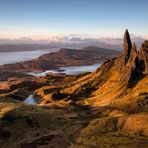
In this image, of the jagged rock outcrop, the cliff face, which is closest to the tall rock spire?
the cliff face

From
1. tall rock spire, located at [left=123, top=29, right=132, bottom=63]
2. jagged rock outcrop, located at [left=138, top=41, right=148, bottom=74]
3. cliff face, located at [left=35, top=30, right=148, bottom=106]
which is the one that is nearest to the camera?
cliff face, located at [left=35, top=30, right=148, bottom=106]

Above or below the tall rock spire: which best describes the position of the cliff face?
below

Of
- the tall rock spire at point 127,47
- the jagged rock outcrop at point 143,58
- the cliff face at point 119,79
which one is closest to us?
the cliff face at point 119,79

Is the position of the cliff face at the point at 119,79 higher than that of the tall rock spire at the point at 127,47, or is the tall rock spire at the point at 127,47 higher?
the tall rock spire at the point at 127,47

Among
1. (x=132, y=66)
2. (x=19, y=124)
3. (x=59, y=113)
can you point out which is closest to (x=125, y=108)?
(x=59, y=113)

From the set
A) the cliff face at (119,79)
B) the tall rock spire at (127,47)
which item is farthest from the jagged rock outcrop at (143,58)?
the tall rock spire at (127,47)

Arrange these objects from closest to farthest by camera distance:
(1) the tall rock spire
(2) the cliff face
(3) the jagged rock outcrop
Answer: (2) the cliff face, (3) the jagged rock outcrop, (1) the tall rock spire

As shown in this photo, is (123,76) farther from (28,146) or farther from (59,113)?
(28,146)

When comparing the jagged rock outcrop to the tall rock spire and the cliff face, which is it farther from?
the tall rock spire

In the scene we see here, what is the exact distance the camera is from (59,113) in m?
100

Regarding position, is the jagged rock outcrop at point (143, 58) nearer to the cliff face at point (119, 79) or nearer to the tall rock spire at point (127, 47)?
the cliff face at point (119, 79)

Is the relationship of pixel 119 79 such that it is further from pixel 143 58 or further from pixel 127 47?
pixel 127 47

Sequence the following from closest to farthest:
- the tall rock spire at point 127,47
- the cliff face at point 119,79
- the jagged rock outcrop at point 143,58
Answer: the cliff face at point 119,79, the jagged rock outcrop at point 143,58, the tall rock spire at point 127,47

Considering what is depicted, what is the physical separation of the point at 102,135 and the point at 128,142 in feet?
30.1
